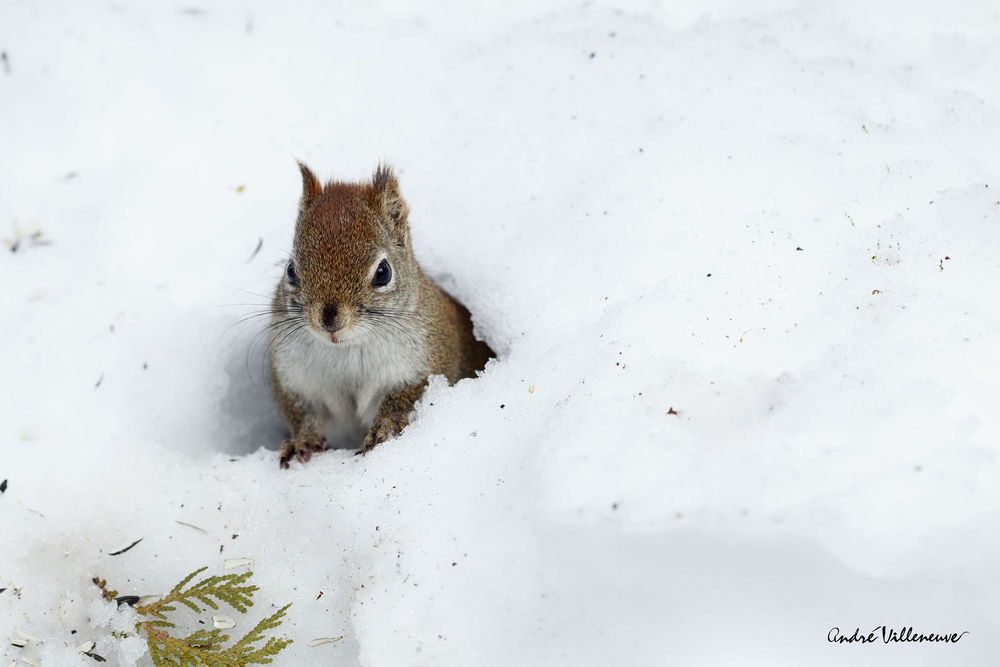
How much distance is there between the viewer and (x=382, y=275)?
2.80 metres

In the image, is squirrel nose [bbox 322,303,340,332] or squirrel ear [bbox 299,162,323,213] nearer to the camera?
squirrel nose [bbox 322,303,340,332]

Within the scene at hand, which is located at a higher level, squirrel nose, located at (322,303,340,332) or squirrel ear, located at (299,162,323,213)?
squirrel ear, located at (299,162,323,213)

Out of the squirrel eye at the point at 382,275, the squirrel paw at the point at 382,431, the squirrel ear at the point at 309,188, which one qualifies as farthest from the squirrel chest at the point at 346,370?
the squirrel ear at the point at 309,188

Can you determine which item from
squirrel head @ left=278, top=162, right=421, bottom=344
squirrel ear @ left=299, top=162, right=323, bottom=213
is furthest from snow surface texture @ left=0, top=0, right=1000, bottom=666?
squirrel ear @ left=299, top=162, right=323, bottom=213

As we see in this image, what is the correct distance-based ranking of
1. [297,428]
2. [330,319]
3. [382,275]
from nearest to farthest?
[330,319] → [382,275] → [297,428]

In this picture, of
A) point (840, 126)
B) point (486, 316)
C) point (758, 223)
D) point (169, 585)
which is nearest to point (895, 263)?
point (758, 223)

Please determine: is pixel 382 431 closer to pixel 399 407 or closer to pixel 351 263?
pixel 399 407

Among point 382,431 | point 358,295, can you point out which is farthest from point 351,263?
point 382,431

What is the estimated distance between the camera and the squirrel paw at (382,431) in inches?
115

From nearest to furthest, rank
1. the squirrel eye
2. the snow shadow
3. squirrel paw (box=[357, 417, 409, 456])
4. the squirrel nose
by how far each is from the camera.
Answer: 1. the squirrel nose
2. the squirrel eye
3. squirrel paw (box=[357, 417, 409, 456])
4. the snow shadow

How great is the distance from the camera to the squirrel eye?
109 inches

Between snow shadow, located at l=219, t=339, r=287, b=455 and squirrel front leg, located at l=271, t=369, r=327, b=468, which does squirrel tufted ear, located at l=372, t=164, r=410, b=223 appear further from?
snow shadow, located at l=219, t=339, r=287, b=455

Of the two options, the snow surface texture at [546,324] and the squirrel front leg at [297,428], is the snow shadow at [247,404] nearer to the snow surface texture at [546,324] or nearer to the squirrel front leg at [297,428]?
the snow surface texture at [546,324]

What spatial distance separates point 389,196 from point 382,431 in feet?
2.85
